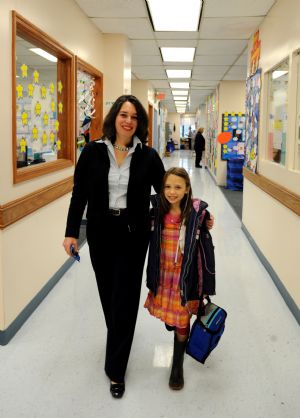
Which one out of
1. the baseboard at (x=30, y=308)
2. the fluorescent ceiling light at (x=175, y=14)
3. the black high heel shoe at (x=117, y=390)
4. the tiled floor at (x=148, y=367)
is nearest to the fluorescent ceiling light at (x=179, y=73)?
the fluorescent ceiling light at (x=175, y=14)

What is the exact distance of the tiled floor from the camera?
2.14 meters

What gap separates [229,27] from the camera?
5.23 meters

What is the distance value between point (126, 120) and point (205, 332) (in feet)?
3.74

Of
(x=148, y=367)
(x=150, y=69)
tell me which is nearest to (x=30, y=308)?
(x=148, y=367)

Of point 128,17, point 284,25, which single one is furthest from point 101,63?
point 284,25

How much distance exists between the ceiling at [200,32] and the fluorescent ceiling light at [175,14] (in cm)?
7

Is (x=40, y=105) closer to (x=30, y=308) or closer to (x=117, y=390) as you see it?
(x=30, y=308)

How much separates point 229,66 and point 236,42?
7.18 feet

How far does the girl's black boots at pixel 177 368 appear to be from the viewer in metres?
2.31

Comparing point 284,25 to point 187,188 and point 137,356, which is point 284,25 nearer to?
point 187,188

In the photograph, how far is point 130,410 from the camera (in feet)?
6.93

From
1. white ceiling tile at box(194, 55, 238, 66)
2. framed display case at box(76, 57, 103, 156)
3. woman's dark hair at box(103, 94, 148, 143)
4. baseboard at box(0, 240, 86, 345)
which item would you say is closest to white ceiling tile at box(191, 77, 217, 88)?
white ceiling tile at box(194, 55, 238, 66)

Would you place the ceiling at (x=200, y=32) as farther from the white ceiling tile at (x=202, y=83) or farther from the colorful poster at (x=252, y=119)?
the white ceiling tile at (x=202, y=83)

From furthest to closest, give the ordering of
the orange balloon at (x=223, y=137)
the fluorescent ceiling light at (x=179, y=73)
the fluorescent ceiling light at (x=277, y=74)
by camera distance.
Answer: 1. the orange balloon at (x=223, y=137)
2. the fluorescent ceiling light at (x=179, y=73)
3. the fluorescent ceiling light at (x=277, y=74)
